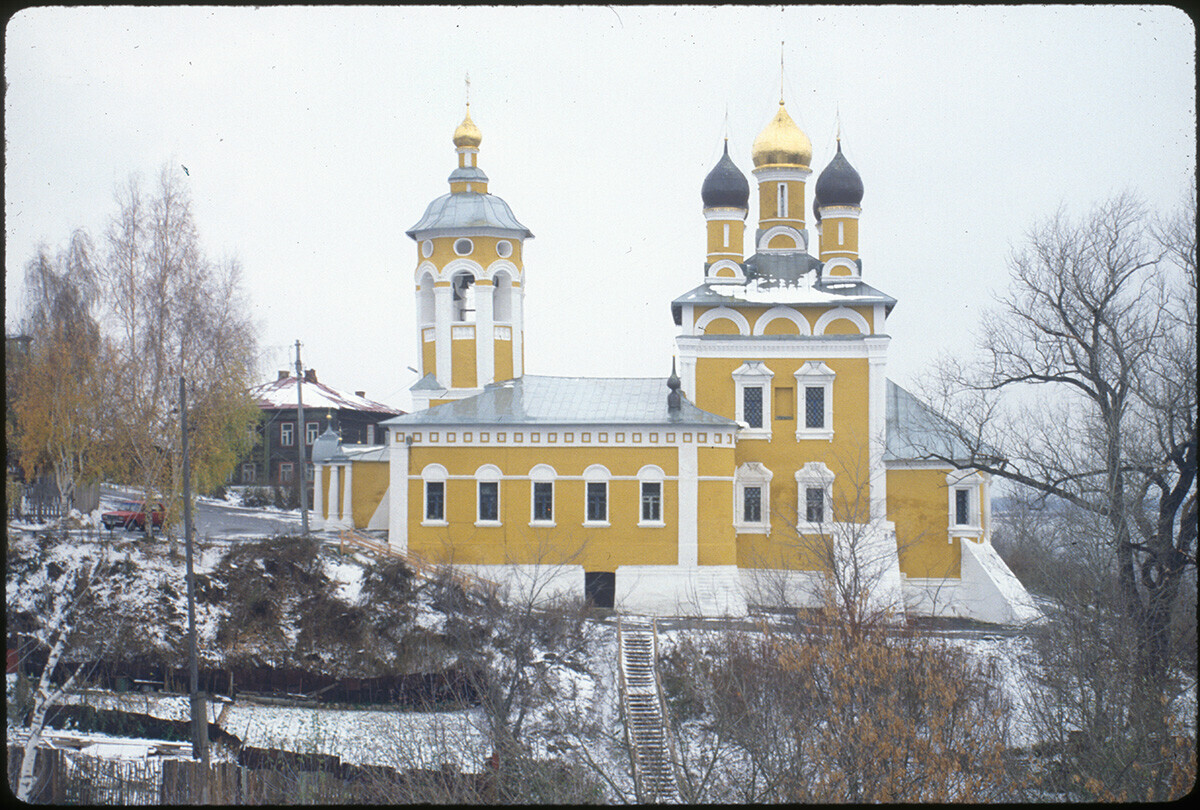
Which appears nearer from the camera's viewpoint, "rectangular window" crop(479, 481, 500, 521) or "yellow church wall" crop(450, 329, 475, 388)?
"rectangular window" crop(479, 481, 500, 521)

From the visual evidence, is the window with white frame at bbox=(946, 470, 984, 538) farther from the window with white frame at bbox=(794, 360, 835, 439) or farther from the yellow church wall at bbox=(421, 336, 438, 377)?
the yellow church wall at bbox=(421, 336, 438, 377)

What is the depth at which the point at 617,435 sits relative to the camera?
75.7 ft

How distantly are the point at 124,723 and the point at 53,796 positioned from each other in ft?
16.0

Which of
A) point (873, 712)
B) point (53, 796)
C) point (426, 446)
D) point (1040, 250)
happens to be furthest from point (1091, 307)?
point (53, 796)

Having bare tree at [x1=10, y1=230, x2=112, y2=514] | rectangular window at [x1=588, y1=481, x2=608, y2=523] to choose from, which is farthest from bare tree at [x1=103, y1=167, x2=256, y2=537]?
rectangular window at [x1=588, y1=481, x2=608, y2=523]

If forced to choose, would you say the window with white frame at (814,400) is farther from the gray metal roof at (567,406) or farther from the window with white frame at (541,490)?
the window with white frame at (541,490)

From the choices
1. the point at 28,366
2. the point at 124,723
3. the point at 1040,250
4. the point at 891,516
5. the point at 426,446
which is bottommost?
the point at 124,723

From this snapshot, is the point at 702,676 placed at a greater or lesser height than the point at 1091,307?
lesser

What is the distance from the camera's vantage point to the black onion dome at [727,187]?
25.6 meters

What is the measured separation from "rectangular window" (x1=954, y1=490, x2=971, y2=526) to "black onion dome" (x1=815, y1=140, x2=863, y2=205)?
730 cm

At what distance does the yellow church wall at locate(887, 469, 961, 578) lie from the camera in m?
24.4

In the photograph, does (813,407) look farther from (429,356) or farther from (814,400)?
(429,356)

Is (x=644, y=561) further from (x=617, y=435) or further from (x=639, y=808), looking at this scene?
(x=639, y=808)

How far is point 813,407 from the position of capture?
24.3 m
